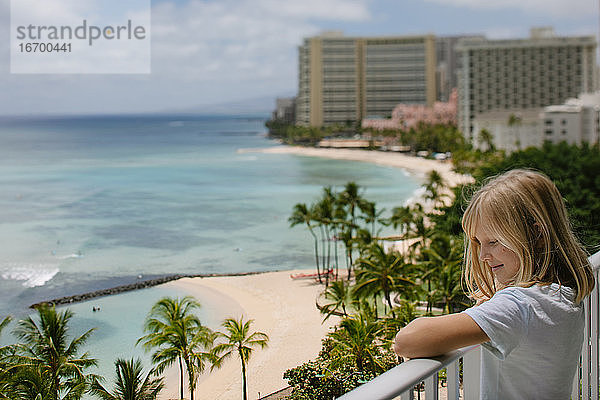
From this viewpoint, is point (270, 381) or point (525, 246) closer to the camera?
point (525, 246)

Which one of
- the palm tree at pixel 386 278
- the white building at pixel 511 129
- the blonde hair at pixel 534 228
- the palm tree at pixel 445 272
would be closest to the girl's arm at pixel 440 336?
the blonde hair at pixel 534 228

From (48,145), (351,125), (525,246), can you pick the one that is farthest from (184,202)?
(48,145)

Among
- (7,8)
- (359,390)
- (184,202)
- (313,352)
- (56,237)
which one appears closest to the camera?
(359,390)

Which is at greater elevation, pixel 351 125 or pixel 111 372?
pixel 351 125

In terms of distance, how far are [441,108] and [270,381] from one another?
3462 inches

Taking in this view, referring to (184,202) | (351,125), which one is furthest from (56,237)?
(351,125)

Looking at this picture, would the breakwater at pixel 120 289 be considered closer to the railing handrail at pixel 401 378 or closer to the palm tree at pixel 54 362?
the palm tree at pixel 54 362

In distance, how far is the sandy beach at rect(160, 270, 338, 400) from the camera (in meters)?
14.7

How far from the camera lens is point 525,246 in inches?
60.9

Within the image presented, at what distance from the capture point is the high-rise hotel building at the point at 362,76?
116 m

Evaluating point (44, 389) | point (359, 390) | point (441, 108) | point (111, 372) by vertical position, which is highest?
point (441, 108)

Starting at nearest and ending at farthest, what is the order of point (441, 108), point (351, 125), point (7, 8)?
1. point (7, 8)
2. point (441, 108)
3. point (351, 125)

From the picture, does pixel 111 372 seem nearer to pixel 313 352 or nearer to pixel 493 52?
pixel 313 352

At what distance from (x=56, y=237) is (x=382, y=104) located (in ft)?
287
